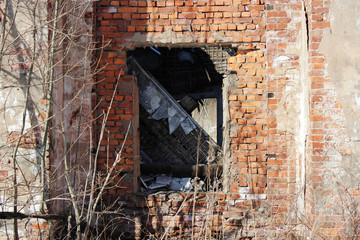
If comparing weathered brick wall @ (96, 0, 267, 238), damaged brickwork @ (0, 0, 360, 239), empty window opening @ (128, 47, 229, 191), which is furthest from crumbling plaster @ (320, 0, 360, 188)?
empty window opening @ (128, 47, 229, 191)

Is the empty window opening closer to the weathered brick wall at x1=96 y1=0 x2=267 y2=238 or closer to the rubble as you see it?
the rubble

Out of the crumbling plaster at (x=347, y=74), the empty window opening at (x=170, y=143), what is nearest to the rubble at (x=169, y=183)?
the empty window opening at (x=170, y=143)

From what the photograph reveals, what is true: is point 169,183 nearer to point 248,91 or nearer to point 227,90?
point 227,90

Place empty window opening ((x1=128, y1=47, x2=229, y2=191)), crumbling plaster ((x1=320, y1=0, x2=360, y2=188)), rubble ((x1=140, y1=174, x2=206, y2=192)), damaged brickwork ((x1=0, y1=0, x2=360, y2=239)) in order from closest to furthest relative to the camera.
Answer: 1. crumbling plaster ((x1=320, y1=0, x2=360, y2=188))
2. damaged brickwork ((x1=0, y1=0, x2=360, y2=239))
3. rubble ((x1=140, y1=174, x2=206, y2=192))
4. empty window opening ((x1=128, y1=47, x2=229, y2=191))

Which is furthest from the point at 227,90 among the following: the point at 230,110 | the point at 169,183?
the point at 169,183

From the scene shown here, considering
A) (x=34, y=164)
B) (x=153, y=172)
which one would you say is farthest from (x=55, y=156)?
(x=153, y=172)

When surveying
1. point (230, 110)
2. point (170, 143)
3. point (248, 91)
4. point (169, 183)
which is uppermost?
point (248, 91)

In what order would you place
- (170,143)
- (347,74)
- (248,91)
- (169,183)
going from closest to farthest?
1. (347,74)
2. (248,91)
3. (169,183)
4. (170,143)

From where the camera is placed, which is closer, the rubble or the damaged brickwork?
the damaged brickwork

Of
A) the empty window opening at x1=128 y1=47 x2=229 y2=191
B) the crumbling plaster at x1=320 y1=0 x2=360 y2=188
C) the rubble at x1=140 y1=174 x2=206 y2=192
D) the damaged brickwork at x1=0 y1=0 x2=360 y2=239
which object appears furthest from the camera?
the empty window opening at x1=128 y1=47 x2=229 y2=191

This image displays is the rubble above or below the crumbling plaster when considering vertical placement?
below

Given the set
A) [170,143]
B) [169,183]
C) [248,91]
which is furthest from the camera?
[170,143]

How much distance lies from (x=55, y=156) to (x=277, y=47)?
3079mm

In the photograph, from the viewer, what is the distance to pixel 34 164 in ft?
13.3
